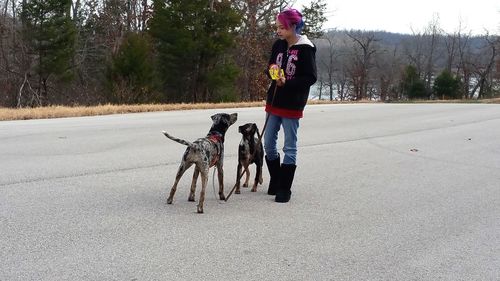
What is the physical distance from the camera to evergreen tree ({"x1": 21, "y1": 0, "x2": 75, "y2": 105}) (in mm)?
33094

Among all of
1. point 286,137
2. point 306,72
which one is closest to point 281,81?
point 306,72

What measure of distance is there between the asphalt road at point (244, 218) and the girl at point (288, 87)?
460 mm

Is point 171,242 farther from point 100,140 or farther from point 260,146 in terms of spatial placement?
point 100,140

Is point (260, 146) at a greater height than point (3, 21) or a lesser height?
lesser

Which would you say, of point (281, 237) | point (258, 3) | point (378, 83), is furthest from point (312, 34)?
point (281, 237)

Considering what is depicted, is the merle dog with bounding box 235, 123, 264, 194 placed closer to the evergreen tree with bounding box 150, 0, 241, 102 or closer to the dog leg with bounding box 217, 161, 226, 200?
the dog leg with bounding box 217, 161, 226, 200

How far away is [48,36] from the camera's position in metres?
33.2

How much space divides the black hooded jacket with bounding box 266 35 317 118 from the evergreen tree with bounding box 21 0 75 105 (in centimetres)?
2999

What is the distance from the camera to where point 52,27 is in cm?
3338

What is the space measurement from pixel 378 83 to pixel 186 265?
78928 mm

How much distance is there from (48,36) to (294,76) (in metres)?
31.4

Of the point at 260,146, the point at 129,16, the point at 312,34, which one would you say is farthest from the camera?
the point at 312,34

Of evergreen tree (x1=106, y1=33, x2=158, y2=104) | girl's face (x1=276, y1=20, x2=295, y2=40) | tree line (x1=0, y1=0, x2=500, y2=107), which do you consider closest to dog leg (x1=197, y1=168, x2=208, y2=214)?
girl's face (x1=276, y1=20, x2=295, y2=40)

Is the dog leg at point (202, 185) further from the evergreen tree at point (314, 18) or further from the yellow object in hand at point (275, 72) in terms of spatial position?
the evergreen tree at point (314, 18)
